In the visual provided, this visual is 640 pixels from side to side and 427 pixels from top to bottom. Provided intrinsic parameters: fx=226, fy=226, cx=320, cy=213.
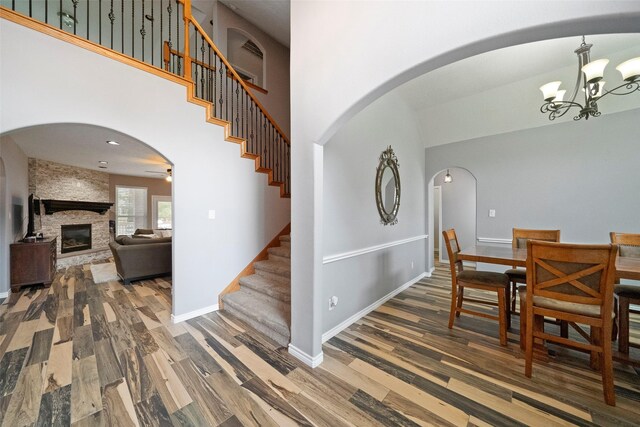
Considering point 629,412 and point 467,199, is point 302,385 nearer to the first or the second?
point 629,412

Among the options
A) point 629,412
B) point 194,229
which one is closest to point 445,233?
point 629,412

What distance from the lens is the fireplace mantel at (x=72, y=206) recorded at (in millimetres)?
5283

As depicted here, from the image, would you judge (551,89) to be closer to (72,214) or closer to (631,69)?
(631,69)

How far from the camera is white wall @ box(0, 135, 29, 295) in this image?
3.37 m

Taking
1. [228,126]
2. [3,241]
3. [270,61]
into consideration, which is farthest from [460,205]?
[3,241]

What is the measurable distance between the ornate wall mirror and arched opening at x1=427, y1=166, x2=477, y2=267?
7.82 ft

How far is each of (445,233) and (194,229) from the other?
9.64 ft

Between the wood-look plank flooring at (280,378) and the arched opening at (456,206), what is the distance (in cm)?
317

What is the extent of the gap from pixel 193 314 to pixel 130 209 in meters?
6.69

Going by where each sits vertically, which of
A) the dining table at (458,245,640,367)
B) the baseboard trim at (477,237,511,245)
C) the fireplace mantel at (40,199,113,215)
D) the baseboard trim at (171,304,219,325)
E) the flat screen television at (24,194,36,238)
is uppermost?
the fireplace mantel at (40,199,113,215)

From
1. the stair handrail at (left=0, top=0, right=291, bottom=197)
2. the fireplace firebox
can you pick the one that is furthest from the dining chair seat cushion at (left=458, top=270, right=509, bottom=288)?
the fireplace firebox

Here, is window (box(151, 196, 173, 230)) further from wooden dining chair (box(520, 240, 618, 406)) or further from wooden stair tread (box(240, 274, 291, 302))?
wooden dining chair (box(520, 240, 618, 406))

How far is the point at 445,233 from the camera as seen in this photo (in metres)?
2.56

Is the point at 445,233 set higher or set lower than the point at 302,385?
higher
